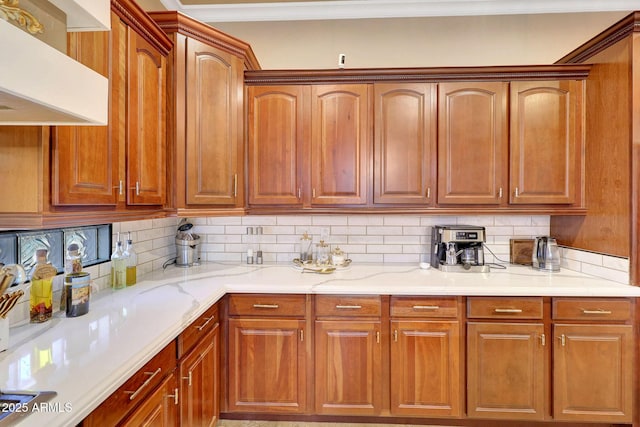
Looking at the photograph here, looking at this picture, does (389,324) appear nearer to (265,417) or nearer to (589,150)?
(265,417)

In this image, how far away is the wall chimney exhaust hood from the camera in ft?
2.39

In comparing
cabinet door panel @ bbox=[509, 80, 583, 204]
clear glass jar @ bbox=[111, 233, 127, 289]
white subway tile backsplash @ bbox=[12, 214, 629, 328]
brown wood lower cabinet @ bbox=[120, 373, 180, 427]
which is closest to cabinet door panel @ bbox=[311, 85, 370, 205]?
white subway tile backsplash @ bbox=[12, 214, 629, 328]

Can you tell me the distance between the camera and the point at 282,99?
2387 millimetres

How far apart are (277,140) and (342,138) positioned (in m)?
0.47

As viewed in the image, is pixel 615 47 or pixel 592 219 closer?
pixel 615 47

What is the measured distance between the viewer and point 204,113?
2109 millimetres

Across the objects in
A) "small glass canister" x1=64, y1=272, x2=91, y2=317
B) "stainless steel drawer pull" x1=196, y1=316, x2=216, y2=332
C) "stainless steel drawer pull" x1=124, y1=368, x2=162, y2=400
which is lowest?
"stainless steel drawer pull" x1=124, y1=368, x2=162, y2=400

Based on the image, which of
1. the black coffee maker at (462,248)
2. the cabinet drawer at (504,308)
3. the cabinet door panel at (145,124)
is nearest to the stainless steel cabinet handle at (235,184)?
the cabinet door panel at (145,124)

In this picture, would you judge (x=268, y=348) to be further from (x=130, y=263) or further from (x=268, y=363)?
(x=130, y=263)

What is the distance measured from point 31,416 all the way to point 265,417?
5.46 feet

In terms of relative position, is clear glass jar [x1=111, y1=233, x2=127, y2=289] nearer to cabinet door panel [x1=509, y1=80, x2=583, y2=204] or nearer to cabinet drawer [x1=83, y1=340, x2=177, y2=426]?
cabinet drawer [x1=83, y1=340, x2=177, y2=426]

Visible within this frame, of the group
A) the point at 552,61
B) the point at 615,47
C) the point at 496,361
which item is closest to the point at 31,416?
the point at 496,361

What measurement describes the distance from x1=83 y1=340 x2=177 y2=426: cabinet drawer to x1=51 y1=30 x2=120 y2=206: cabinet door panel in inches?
26.7

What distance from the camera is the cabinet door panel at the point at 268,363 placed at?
2115mm
